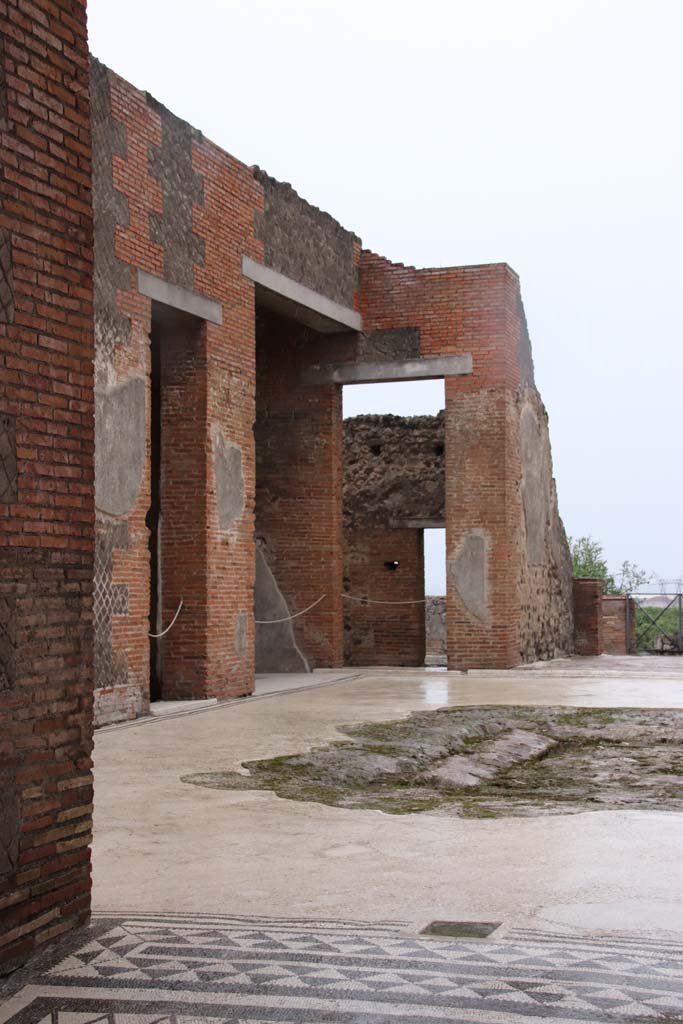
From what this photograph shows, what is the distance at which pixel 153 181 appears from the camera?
11.4 m

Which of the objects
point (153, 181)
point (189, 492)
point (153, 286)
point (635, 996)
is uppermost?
point (153, 181)

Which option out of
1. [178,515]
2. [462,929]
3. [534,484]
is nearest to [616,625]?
[534,484]

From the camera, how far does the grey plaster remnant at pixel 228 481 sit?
12312 mm

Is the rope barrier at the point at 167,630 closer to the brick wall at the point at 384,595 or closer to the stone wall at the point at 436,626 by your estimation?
the brick wall at the point at 384,595

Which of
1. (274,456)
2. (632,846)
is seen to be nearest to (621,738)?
(632,846)

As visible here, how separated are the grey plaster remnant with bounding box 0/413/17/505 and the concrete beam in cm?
1207

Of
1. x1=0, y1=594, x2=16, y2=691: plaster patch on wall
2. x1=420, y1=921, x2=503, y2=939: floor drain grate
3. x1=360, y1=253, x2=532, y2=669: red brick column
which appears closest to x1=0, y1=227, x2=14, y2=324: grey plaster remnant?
x1=0, y1=594, x2=16, y2=691: plaster patch on wall

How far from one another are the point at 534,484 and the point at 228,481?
19.8ft

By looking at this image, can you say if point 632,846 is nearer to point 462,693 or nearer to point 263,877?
point 263,877

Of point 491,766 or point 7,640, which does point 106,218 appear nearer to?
point 491,766

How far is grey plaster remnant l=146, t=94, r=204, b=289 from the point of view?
37.7 feet

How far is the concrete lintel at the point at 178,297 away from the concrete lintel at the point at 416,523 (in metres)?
7.94

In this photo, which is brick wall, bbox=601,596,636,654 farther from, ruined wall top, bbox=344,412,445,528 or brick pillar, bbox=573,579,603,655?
ruined wall top, bbox=344,412,445,528

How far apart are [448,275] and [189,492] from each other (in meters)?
5.50
